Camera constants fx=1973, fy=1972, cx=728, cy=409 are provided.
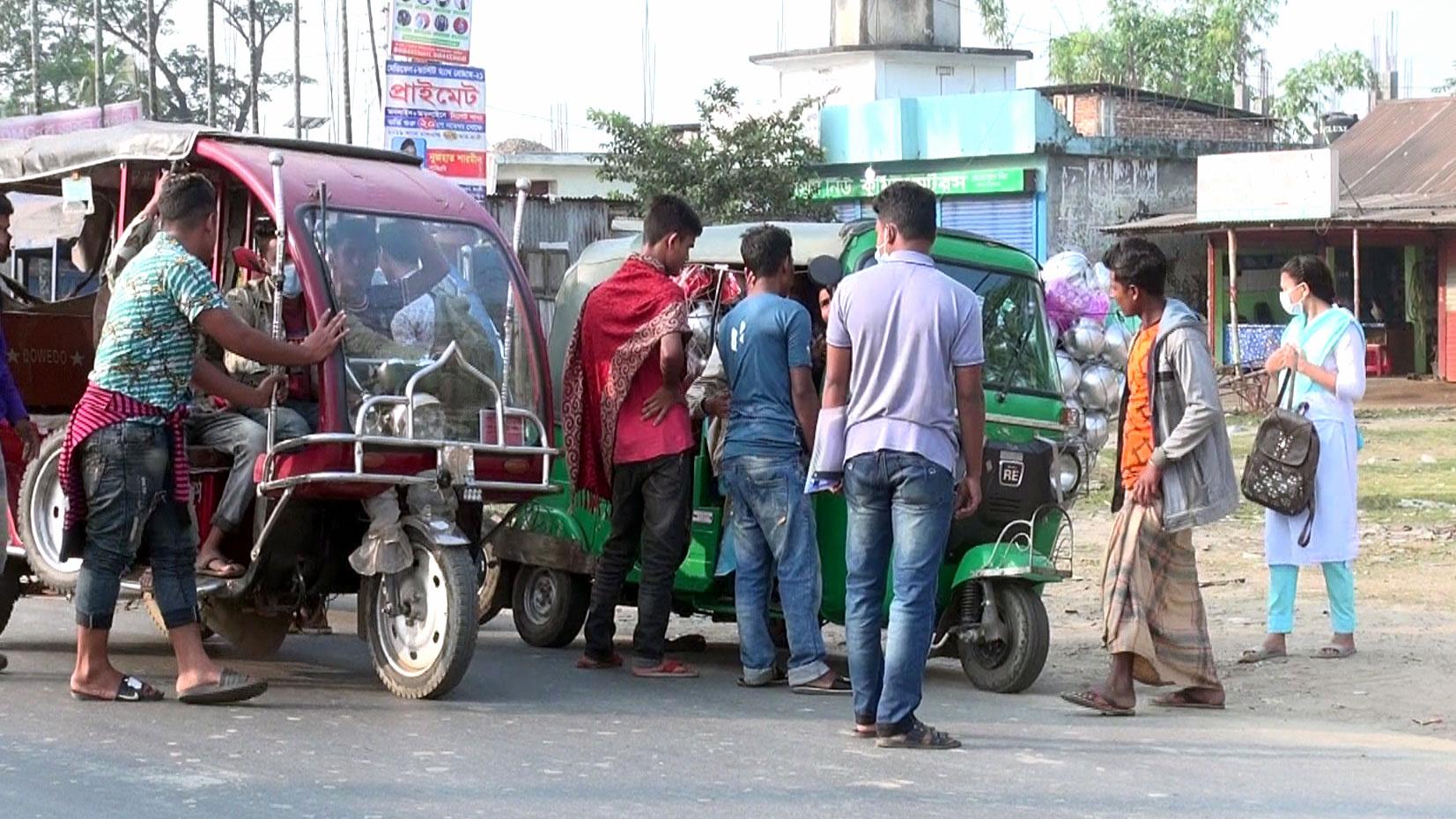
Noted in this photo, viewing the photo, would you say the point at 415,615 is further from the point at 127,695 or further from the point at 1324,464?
the point at 1324,464

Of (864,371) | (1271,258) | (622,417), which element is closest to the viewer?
(864,371)

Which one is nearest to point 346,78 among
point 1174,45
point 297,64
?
point 297,64

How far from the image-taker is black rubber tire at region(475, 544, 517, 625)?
9.91 metres

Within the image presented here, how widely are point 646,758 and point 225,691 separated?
177cm

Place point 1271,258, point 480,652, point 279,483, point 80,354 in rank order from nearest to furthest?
1. point 279,483
2. point 480,652
3. point 80,354
4. point 1271,258

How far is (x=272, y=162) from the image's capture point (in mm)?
7543

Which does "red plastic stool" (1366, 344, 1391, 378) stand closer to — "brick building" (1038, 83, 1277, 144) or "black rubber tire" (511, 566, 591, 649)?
"brick building" (1038, 83, 1277, 144)

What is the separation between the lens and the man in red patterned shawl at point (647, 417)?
8.30 m

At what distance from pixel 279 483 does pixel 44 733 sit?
122 cm

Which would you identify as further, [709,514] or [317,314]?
[709,514]

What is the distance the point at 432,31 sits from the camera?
53.7 feet

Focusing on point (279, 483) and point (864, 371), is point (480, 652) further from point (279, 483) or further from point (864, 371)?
point (864, 371)

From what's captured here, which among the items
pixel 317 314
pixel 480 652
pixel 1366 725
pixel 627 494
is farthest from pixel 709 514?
pixel 1366 725

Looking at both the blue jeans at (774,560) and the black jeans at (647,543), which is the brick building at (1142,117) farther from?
the blue jeans at (774,560)
